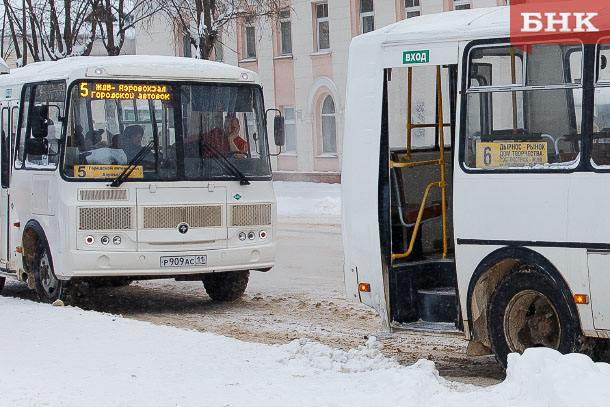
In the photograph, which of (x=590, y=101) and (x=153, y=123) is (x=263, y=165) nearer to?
(x=153, y=123)

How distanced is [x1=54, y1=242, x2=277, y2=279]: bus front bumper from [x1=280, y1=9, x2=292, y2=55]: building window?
29.4m

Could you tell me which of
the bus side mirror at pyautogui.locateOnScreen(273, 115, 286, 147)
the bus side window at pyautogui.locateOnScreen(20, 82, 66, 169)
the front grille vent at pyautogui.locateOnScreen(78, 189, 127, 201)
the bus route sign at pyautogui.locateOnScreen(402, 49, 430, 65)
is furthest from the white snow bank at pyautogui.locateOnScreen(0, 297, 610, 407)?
the bus side mirror at pyautogui.locateOnScreen(273, 115, 286, 147)

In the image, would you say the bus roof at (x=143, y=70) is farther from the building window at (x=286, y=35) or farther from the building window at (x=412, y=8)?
the building window at (x=286, y=35)

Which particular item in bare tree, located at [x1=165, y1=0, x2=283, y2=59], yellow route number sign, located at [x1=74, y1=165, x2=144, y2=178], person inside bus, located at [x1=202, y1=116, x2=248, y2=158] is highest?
bare tree, located at [x1=165, y1=0, x2=283, y2=59]

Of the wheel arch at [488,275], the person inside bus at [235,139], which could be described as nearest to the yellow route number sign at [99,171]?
the person inside bus at [235,139]

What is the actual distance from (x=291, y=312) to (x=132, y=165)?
2.30 metres

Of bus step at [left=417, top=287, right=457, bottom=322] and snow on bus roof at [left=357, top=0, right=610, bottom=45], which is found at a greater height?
snow on bus roof at [left=357, top=0, right=610, bottom=45]

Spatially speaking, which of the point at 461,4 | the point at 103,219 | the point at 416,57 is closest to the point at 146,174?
the point at 103,219

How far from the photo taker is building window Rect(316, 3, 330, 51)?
135ft

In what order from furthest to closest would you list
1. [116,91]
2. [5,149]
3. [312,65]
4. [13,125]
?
[312,65], [5,149], [13,125], [116,91]

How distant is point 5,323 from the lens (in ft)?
39.4

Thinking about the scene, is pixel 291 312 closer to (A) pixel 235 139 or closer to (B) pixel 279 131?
(A) pixel 235 139

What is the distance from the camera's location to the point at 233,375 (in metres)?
9.02

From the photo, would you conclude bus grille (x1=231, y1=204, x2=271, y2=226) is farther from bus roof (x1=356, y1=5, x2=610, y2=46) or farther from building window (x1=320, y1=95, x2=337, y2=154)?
building window (x1=320, y1=95, x2=337, y2=154)
